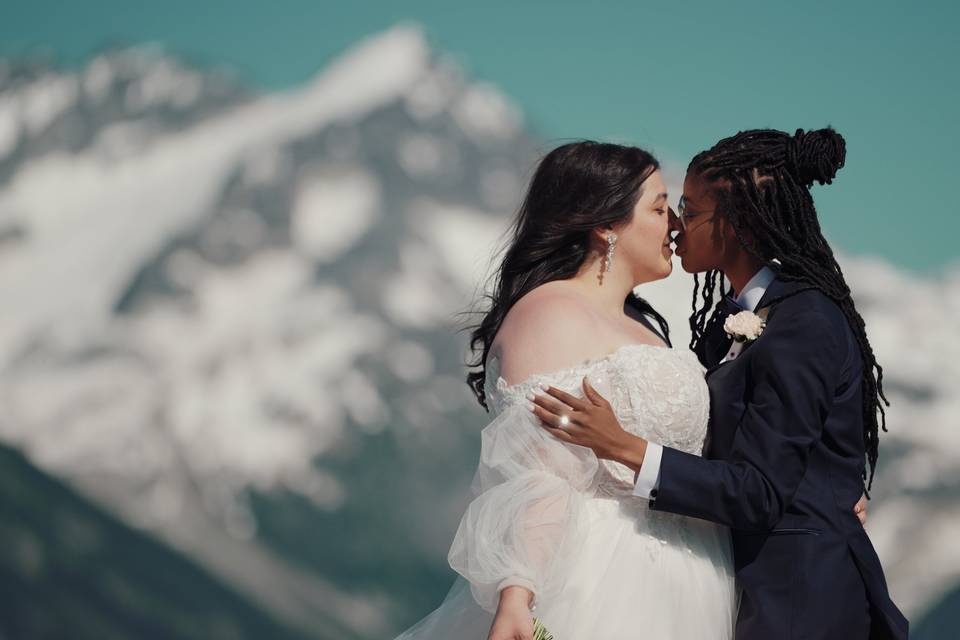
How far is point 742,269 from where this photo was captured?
12.4 ft

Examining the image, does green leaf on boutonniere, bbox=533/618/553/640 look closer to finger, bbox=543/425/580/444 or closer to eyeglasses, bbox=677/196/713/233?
finger, bbox=543/425/580/444

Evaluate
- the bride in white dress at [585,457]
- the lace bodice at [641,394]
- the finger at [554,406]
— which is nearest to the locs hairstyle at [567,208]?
the bride in white dress at [585,457]

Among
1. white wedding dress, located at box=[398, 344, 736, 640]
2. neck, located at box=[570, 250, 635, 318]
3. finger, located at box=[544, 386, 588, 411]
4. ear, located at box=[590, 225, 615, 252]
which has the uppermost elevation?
ear, located at box=[590, 225, 615, 252]

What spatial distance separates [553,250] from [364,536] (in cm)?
6534

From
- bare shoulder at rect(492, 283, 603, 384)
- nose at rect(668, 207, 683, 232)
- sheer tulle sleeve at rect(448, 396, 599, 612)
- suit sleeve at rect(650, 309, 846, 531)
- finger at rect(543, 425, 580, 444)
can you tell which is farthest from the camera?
nose at rect(668, 207, 683, 232)

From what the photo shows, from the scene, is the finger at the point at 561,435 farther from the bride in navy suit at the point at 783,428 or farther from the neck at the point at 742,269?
the neck at the point at 742,269

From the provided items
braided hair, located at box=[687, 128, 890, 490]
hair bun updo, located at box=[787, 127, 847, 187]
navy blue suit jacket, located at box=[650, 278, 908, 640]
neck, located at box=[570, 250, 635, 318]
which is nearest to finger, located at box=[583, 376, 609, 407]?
navy blue suit jacket, located at box=[650, 278, 908, 640]

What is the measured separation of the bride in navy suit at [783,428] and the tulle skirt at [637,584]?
0.09 m

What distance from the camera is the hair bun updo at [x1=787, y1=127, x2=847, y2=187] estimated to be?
3.63 m

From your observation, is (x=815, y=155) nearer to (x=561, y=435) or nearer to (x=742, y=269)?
(x=742, y=269)

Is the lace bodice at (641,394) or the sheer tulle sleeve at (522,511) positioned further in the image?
the lace bodice at (641,394)

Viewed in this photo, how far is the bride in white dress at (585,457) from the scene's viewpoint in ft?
11.2

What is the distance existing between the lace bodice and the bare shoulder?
37mm

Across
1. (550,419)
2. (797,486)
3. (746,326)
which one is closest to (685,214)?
(746,326)
